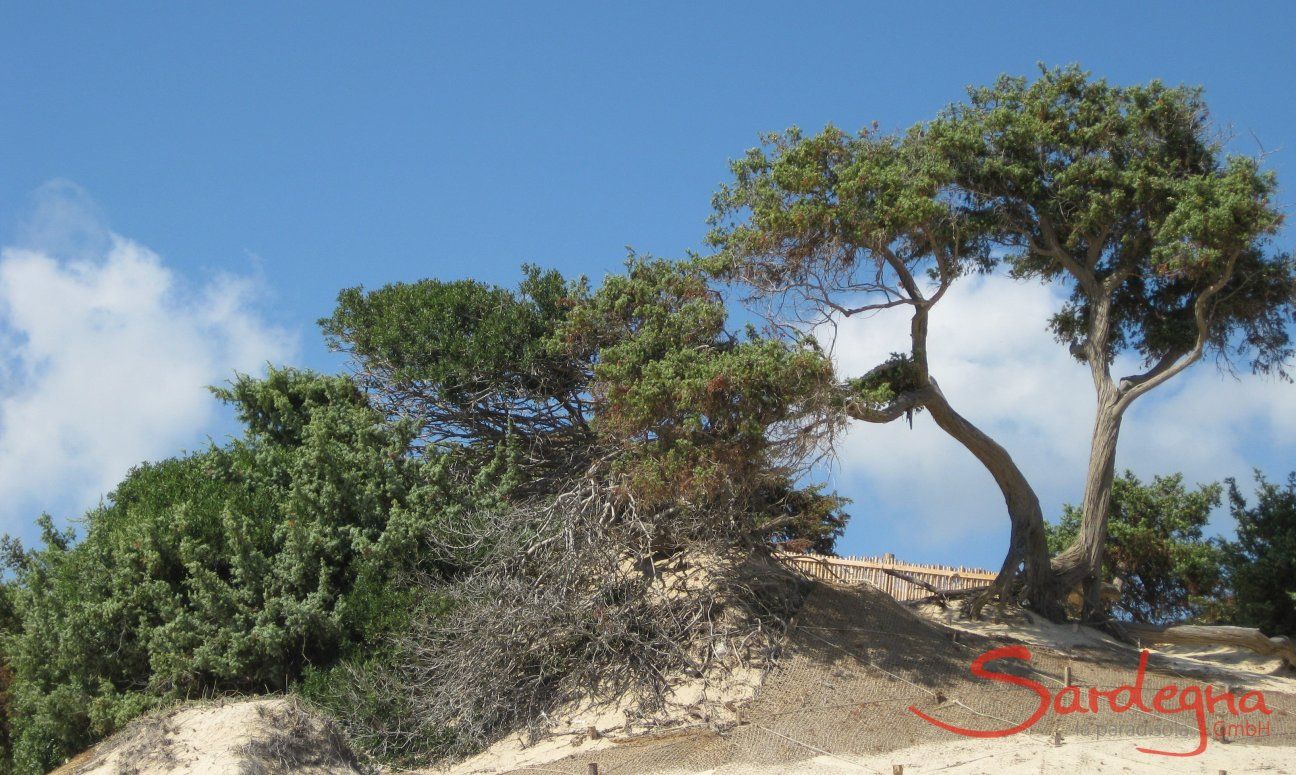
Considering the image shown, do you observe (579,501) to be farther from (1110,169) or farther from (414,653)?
(1110,169)

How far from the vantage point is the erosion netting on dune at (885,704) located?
40.5ft

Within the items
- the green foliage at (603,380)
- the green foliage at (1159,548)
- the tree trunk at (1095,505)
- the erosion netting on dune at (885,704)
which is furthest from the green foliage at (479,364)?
the green foliage at (1159,548)

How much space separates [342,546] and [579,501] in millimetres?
3057

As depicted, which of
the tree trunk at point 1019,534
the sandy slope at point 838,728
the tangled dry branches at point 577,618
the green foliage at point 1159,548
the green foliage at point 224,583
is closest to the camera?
the sandy slope at point 838,728

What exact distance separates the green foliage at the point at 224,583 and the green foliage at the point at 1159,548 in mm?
11661

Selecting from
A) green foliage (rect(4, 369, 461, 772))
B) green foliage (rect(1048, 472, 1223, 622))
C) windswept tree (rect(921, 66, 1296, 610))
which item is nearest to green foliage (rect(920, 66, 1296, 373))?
windswept tree (rect(921, 66, 1296, 610))

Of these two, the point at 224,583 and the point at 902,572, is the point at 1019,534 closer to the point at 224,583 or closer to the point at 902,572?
the point at 902,572

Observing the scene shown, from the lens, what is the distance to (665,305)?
15633 mm

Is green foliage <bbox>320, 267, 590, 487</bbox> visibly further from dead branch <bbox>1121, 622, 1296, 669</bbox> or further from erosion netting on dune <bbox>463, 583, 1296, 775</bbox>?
dead branch <bbox>1121, 622, 1296, 669</bbox>

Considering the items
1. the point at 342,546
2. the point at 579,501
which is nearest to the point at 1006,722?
the point at 579,501

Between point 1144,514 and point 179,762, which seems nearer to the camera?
point 179,762

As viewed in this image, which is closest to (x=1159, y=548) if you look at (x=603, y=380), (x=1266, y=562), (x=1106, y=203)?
(x=1266, y=562)

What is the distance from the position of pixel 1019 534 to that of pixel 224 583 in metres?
10.5

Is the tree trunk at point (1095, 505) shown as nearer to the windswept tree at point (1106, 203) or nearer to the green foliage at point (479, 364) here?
the windswept tree at point (1106, 203)
